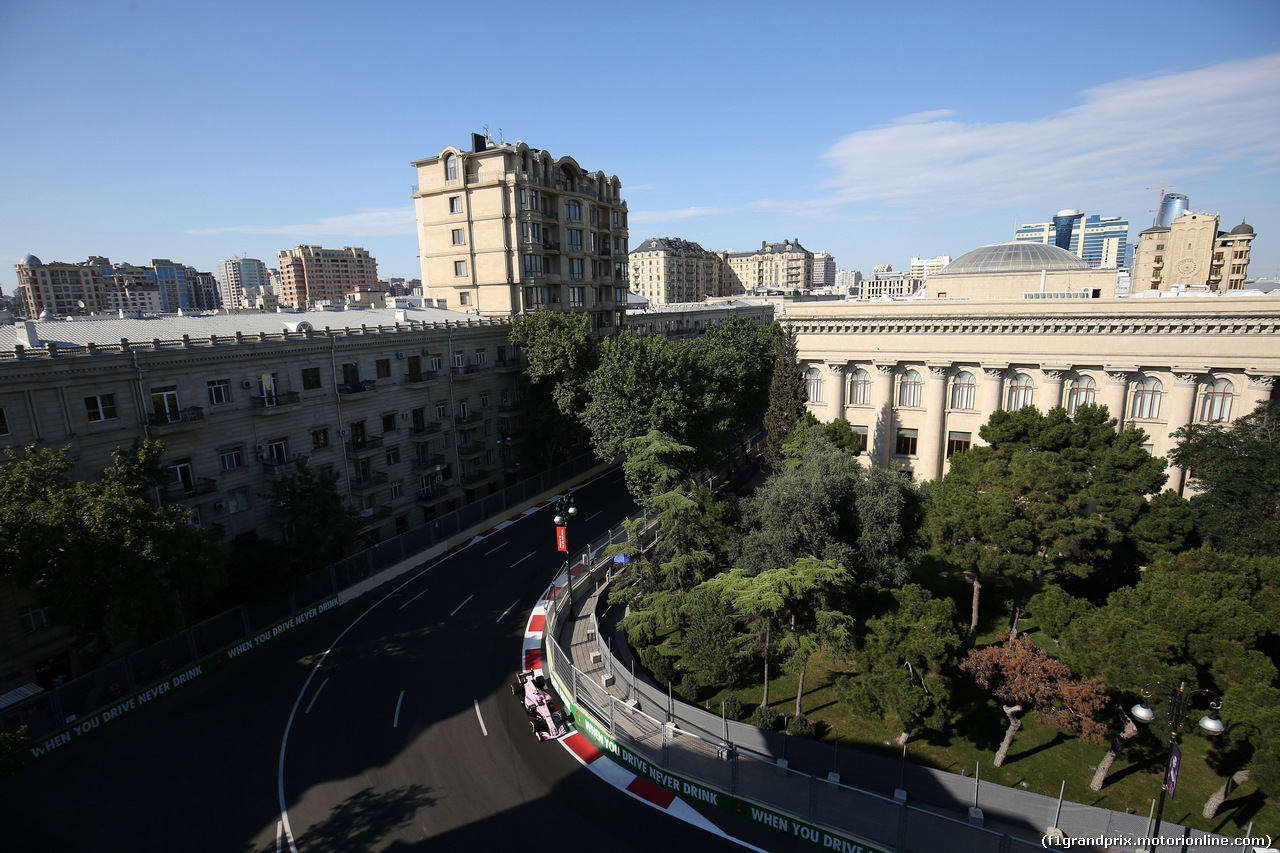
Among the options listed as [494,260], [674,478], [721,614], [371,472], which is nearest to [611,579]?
[674,478]

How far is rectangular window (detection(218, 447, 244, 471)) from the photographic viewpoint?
3479cm

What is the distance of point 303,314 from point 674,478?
32.2 m

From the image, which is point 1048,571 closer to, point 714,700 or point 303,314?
point 714,700

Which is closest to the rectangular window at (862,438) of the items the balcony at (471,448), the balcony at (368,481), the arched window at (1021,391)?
the arched window at (1021,391)

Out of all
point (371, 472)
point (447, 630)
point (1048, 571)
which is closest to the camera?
point (1048, 571)

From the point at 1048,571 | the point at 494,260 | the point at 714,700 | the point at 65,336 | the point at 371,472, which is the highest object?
the point at 494,260

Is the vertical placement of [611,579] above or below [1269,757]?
below

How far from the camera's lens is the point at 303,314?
47844mm

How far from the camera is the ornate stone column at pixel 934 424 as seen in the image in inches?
1816

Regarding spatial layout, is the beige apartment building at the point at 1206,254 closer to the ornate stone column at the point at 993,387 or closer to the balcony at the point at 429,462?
the ornate stone column at the point at 993,387

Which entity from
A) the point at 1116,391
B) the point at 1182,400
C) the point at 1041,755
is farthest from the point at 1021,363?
the point at 1041,755

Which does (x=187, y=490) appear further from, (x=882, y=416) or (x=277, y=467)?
(x=882, y=416)

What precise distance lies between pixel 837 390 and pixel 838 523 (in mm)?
24281

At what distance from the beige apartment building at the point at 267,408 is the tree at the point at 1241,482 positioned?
44.1 metres
